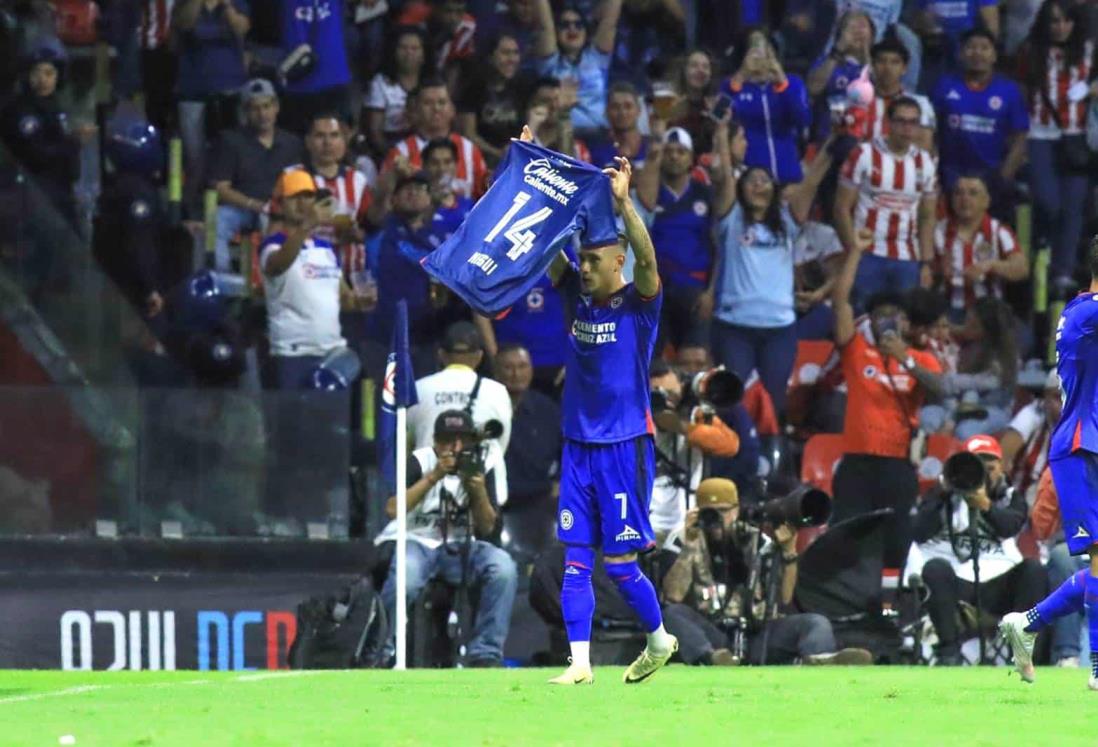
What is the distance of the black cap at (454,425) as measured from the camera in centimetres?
1575

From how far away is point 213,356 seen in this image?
18031mm

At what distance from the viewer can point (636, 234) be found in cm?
1169

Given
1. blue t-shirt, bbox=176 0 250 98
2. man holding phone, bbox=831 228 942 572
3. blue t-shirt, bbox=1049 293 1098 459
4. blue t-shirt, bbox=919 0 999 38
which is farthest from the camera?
blue t-shirt, bbox=919 0 999 38

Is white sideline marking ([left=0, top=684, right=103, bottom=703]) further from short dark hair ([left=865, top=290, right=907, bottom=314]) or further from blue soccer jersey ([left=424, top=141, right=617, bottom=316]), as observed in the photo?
short dark hair ([left=865, top=290, right=907, bottom=314])

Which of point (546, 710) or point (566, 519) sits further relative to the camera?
point (566, 519)

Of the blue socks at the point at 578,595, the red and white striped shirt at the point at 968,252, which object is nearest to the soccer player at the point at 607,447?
the blue socks at the point at 578,595

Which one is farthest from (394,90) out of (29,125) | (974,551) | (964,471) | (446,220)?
(974,551)

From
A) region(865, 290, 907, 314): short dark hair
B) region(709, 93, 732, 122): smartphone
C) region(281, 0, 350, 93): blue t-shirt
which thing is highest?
region(281, 0, 350, 93): blue t-shirt

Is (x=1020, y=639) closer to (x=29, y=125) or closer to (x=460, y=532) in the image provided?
(x=460, y=532)

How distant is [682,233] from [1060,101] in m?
4.12

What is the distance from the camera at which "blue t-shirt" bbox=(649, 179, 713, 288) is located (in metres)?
19.5

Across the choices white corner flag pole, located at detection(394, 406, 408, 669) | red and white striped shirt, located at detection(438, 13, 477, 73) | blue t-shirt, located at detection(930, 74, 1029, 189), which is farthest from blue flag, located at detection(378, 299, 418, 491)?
blue t-shirt, located at detection(930, 74, 1029, 189)

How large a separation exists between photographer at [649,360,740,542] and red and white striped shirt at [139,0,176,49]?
17.8 feet

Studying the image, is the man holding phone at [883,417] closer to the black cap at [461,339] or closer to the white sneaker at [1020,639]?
the black cap at [461,339]
